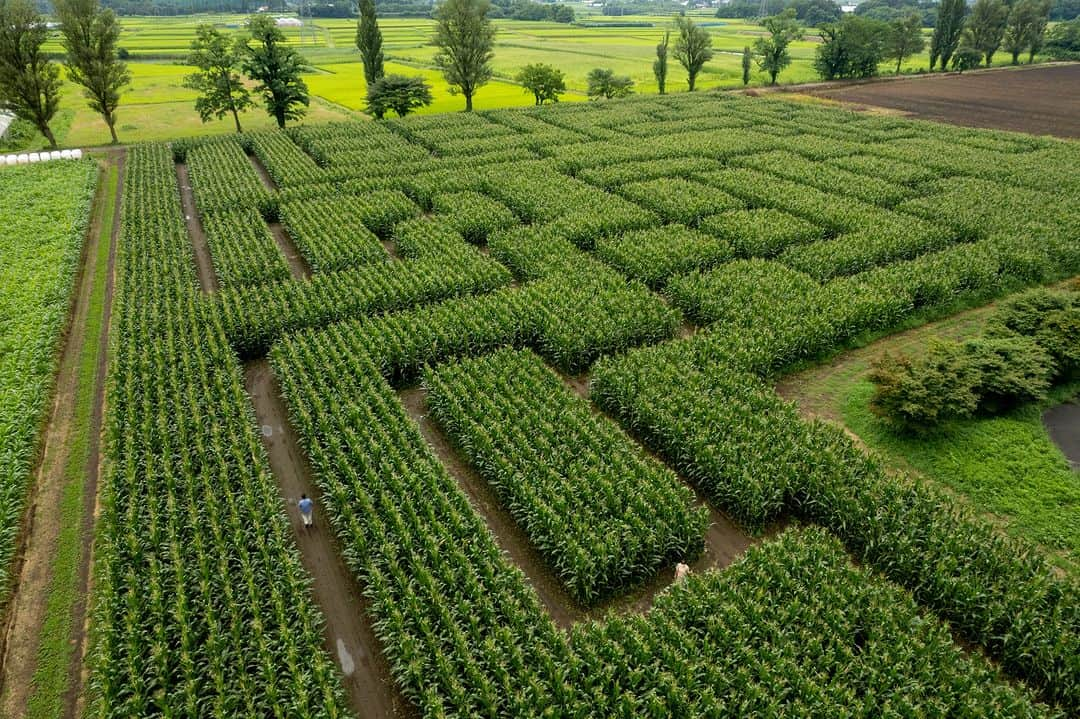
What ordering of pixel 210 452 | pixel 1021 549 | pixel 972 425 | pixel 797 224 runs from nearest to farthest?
1. pixel 1021 549
2. pixel 210 452
3. pixel 972 425
4. pixel 797 224

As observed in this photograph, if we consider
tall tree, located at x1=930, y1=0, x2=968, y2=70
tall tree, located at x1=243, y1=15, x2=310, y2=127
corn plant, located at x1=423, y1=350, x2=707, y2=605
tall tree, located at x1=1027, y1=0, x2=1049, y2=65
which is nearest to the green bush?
corn plant, located at x1=423, y1=350, x2=707, y2=605

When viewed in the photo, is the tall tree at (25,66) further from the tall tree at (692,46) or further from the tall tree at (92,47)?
the tall tree at (692,46)

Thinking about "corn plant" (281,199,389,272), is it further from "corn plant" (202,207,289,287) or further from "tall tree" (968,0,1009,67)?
"tall tree" (968,0,1009,67)

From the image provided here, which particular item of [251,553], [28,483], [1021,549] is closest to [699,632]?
[1021,549]

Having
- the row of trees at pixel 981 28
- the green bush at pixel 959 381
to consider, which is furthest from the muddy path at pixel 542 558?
the row of trees at pixel 981 28

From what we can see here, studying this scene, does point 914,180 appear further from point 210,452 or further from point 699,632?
point 210,452

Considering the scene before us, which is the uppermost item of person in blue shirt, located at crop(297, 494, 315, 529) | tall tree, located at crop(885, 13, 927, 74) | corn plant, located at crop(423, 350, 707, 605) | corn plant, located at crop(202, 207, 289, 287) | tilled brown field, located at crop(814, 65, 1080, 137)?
tall tree, located at crop(885, 13, 927, 74)
